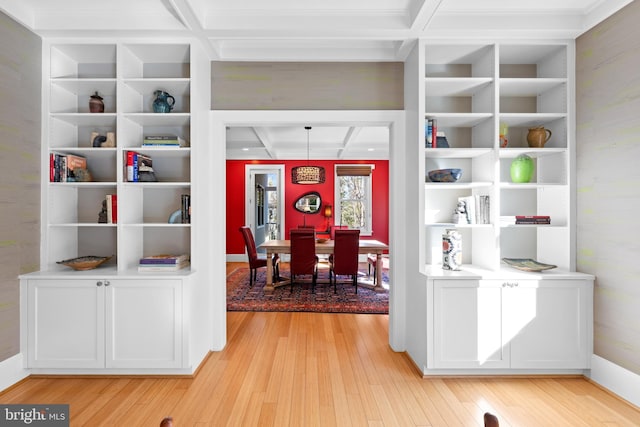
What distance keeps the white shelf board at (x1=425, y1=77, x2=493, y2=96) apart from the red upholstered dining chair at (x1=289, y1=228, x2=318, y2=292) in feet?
8.54

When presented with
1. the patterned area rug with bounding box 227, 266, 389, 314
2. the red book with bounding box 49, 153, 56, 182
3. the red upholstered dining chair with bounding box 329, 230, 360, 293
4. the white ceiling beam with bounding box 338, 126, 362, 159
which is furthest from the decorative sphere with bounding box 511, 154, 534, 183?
the red book with bounding box 49, 153, 56, 182

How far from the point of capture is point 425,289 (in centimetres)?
248

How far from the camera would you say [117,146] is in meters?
2.63

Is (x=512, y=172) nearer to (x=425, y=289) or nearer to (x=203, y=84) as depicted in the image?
(x=425, y=289)

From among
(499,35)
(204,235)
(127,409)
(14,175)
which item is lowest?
(127,409)

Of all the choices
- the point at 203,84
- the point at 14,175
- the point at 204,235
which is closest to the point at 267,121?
the point at 203,84

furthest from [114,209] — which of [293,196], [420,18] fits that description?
[293,196]

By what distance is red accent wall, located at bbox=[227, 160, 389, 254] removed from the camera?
25.9 feet

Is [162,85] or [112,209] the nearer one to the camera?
[112,209]

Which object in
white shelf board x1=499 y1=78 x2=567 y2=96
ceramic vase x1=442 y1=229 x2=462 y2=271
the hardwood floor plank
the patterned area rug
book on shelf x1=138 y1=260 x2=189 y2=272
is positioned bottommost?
the hardwood floor plank

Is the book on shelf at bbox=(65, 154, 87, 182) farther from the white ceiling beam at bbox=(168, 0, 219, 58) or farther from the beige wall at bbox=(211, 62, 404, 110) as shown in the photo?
the white ceiling beam at bbox=(168, 0, 219, 58)

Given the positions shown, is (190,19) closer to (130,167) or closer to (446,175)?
(130,167)

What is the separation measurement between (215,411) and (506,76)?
3.56 meters

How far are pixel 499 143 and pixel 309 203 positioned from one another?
18.0ft
